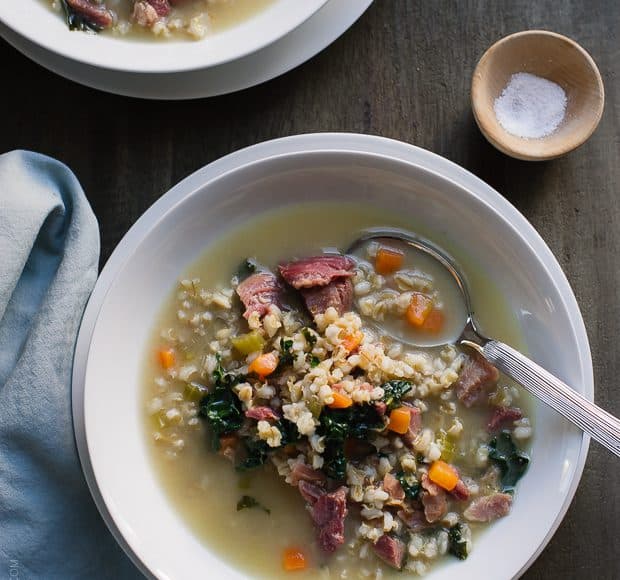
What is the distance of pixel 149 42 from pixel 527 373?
6.17 ft

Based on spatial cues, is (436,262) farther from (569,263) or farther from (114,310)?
(114,310)

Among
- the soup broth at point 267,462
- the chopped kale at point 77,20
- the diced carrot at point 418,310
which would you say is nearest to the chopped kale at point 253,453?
the soup broth at point 267,462

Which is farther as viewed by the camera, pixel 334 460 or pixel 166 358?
pixel 166 358

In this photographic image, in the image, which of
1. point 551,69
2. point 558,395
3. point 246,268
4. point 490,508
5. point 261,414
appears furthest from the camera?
point 551,69

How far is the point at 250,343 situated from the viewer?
2885 millimetres

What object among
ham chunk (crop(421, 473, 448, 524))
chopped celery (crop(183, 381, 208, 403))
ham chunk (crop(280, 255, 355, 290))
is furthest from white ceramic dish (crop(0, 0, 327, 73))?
ham chunk (crop(421, 473, 448, 524))

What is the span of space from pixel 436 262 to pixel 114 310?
1.16m

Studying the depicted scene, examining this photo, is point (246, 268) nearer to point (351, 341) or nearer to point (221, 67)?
point (351, 341)

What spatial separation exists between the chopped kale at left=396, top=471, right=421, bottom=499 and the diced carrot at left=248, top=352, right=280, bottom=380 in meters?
0.59

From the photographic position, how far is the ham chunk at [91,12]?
10.4ft

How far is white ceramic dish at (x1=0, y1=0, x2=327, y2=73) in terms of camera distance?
294cm

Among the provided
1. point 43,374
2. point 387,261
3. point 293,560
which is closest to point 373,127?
point 387,261

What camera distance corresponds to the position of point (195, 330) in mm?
3010

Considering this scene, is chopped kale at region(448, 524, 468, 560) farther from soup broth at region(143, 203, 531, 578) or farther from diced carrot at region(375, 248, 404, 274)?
diced carrot at region(375, 248, 404, 274)
